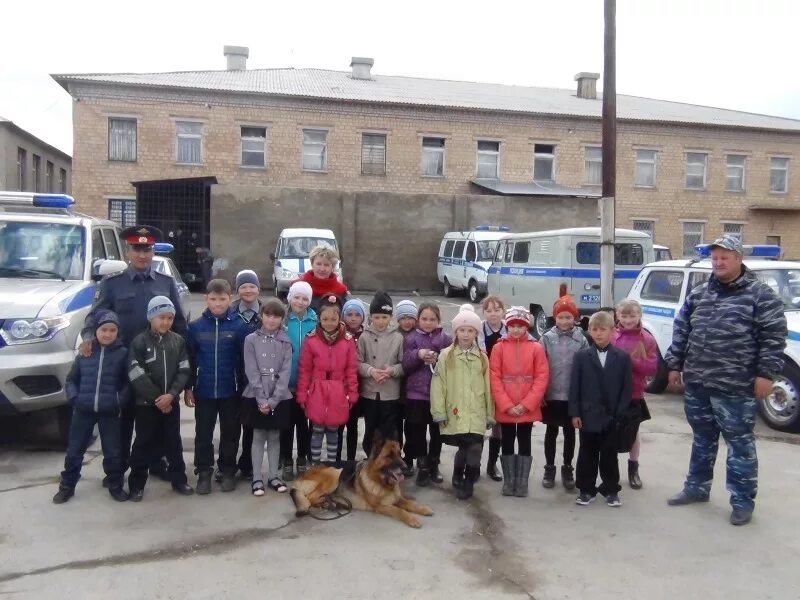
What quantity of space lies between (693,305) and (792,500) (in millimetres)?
1645

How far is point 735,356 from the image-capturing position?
15.9ft

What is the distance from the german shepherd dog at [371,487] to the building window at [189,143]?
24711 millimetres

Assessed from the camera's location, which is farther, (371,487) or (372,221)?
(372,221)

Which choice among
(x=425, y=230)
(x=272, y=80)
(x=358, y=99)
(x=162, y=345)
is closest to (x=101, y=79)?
(x=272, y=80)

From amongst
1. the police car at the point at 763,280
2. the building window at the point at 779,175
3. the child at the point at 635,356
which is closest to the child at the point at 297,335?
the child at the point at 635,356

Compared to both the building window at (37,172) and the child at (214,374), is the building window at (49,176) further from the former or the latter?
the child at (214,374)

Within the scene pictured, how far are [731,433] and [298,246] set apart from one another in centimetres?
1633

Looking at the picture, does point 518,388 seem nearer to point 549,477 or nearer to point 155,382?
point 549,477

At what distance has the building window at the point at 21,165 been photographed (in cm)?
3406

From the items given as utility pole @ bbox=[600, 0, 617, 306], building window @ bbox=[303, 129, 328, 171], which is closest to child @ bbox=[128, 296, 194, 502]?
utility pole @ bbox=[600, 0, 617, 306]

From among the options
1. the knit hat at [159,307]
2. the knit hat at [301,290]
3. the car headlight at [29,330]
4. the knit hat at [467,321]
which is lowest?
the car headlight at [29,330]

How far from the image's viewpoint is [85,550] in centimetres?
428

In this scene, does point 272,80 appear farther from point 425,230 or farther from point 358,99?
point 425,230

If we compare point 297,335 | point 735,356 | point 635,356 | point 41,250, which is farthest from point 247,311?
point 735,356
